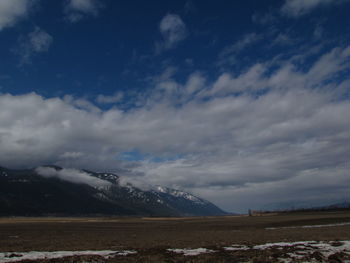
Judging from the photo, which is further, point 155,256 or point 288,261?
point 155,256

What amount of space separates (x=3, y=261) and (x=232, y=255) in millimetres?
17967

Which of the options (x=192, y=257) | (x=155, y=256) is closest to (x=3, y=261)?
(x=155, y=256)

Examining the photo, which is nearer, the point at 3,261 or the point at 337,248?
the point at 3,261

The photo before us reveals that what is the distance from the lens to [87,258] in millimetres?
24203

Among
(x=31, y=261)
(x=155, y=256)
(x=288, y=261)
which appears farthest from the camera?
(x=155, y=256)

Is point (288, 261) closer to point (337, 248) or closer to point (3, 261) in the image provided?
point (337, 248)

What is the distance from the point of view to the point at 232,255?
25.2 meters

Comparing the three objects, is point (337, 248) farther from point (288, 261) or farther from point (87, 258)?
point (87, 258)

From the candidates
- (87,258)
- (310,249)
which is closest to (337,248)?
(310,249)

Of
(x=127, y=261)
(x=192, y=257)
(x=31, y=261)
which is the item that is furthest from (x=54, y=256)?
(x=192, y=257)

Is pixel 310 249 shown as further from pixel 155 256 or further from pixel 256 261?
pixel 155 256

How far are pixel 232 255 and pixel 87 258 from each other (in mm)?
11572

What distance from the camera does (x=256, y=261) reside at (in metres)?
22.1

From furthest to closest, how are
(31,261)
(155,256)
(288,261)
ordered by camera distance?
(155,256) < (31,261) < (288,261)
